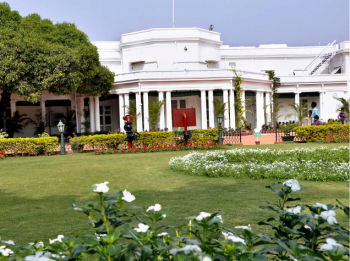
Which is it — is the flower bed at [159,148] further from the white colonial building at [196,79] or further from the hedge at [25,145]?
the white colonial building at [196,79]

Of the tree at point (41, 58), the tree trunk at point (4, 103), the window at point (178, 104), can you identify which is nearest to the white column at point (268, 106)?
the window at point (178, 104)

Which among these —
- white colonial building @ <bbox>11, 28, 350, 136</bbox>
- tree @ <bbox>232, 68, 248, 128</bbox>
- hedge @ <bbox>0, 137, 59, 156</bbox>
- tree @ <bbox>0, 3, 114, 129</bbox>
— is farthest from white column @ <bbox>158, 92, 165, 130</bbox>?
hedge @ <bbox>0, 137, 59, 156</bbox>

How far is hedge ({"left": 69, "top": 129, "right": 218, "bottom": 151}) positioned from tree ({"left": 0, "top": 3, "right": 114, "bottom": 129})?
5.64 m

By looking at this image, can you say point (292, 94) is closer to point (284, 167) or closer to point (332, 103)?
point (332, 103)

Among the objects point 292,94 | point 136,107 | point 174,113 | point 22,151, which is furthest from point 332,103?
point 22,151

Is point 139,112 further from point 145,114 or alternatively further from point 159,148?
point 159,148

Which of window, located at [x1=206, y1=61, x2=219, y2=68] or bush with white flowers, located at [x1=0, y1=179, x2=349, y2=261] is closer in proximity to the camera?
bush with white flowers, located at [x1=0, y1=179, x2=349, y2=261]

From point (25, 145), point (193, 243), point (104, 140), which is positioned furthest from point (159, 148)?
point (193, 243)

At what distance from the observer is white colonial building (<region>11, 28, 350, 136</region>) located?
2628 cm

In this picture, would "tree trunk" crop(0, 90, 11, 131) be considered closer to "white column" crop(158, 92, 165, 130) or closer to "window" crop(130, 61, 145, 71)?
"white column" crop(158, 92, 165, 130)

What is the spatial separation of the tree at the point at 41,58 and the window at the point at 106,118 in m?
6.90

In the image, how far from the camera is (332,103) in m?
32.9

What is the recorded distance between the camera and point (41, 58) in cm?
2141

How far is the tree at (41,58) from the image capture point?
20828 mm
